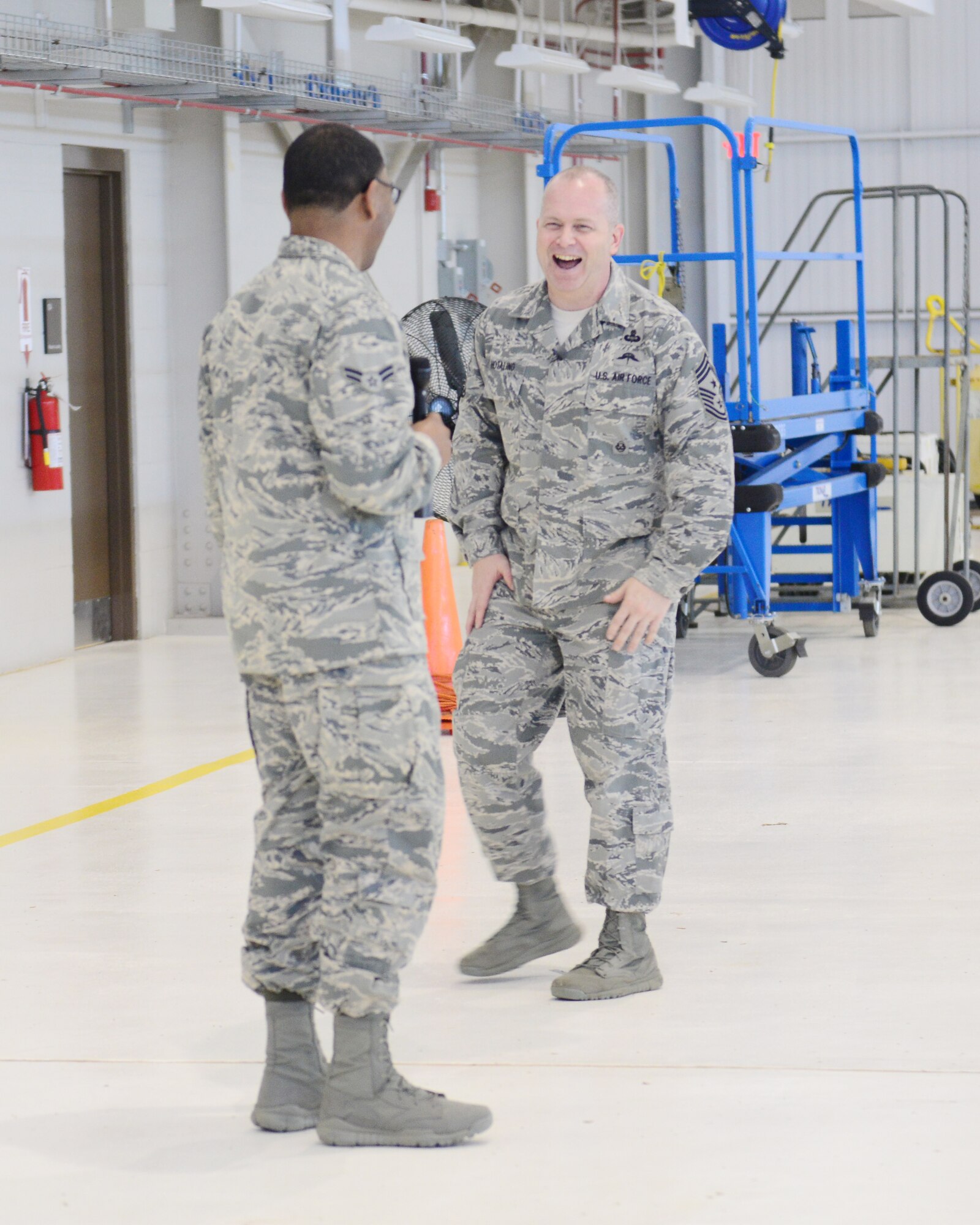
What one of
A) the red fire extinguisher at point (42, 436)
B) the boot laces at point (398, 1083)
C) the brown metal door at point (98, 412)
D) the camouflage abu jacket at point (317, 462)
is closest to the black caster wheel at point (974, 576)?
the brown metal door at point (98, 412)

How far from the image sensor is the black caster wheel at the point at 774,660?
783cm

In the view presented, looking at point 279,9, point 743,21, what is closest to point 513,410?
point 279,9

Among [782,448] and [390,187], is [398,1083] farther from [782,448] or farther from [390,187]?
[782,448]

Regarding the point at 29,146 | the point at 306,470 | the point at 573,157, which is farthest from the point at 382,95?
the point at 306,470

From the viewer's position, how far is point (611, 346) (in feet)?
11.5

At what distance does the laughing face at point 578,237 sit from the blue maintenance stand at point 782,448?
3.78 metres

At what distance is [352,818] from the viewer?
2.68 metres

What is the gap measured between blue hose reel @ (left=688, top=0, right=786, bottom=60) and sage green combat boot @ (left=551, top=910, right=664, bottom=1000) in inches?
337

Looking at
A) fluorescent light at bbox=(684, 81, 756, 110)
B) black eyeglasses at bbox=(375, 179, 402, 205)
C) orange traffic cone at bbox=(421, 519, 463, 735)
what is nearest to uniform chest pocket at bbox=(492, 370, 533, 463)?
black eyeglasses at bbox=(375, 179, 402, 205)

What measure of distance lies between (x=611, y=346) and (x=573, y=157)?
10.7 m

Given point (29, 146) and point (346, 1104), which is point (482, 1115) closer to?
point (346, 1104)

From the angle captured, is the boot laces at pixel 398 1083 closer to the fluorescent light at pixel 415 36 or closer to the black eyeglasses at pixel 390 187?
the black eyeglasses at pixel 390 187

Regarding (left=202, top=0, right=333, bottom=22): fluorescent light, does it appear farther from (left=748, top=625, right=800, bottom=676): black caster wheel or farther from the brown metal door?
(left=748, top=625, right=800, bottom=676): black caster wheel

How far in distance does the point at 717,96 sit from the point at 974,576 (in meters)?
4.58
